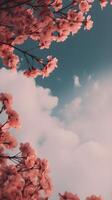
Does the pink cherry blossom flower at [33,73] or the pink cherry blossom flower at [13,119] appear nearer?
the pink cherry blossom flower at [13,119]

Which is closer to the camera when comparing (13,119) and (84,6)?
(13,119)

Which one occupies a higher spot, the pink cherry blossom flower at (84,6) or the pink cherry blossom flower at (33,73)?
the pink cherry blossom flower at (84,6)

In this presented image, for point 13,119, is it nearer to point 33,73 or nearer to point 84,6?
point 33,73

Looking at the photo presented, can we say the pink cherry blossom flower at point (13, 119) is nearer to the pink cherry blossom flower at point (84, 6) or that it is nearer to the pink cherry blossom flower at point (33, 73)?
the pink cherry blossom flower at point (33, 73)

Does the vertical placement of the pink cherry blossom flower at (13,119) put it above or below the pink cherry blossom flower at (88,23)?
below

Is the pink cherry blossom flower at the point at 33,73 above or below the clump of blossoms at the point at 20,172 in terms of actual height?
above

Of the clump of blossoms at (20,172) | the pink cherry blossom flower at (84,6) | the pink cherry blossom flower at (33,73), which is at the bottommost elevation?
the clump of blossoms at (20,172)

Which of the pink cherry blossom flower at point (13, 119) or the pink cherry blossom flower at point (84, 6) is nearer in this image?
the pink cherry blossom flower at point (13, 119)

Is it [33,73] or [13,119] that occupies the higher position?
[33,73]

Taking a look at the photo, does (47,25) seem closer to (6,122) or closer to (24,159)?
(6,122)

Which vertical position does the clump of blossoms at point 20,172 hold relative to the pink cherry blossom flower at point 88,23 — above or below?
below

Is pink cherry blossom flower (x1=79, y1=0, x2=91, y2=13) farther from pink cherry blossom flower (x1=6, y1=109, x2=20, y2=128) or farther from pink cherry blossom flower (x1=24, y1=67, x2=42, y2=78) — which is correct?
pink cherry blossom flower (x1=6, y1=109, x2=20, y2=128)

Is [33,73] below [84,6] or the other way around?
below

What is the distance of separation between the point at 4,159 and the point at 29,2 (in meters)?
4.59
